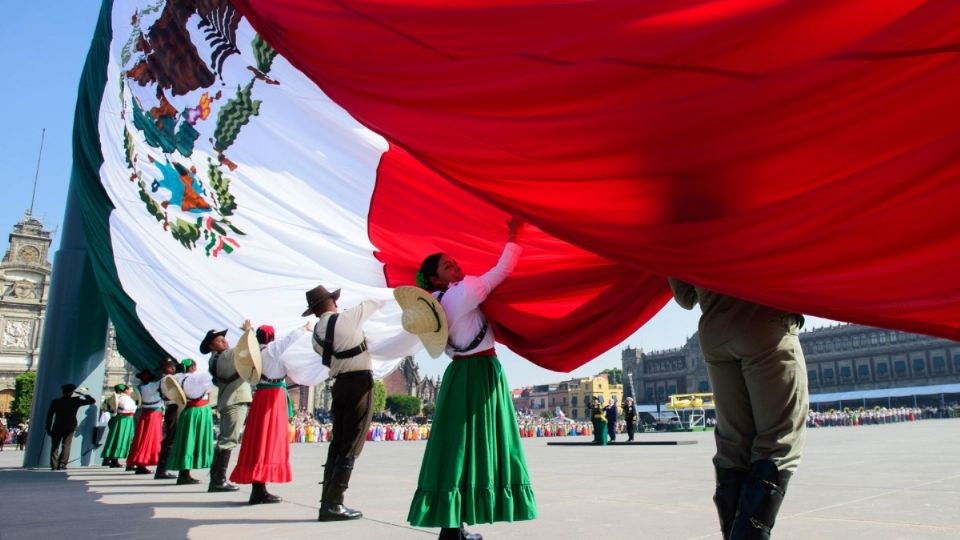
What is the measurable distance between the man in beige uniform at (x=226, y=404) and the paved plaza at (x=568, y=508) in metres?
0.25

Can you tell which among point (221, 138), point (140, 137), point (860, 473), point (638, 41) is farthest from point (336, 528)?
point (860, 473)

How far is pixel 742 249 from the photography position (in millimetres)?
2135

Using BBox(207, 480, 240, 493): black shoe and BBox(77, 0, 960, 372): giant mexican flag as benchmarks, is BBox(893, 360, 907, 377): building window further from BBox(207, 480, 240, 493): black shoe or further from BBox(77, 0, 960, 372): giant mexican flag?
BBox(77, 0, 960, 372): giant mexican flag

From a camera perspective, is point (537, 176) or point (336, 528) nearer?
point (537, 176)

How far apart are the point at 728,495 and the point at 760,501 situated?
0.23 metres

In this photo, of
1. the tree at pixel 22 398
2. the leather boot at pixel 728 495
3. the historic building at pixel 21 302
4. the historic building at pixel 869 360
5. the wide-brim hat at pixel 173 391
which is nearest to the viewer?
the leather boot at pixel 728 495

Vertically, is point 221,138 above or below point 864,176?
above

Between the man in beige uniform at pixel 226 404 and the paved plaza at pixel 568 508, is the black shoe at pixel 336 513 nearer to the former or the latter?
the paved plaza at pixel 568 508

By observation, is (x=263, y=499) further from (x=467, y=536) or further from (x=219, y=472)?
(x=467, y=536)

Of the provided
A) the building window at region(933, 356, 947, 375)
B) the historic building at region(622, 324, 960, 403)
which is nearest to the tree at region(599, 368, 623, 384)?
the historic building at region(622, 324, 960, 403)

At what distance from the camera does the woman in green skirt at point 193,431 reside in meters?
7.45

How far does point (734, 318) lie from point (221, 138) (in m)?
3.70

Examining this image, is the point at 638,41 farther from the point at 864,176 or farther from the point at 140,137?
the point at 140,137

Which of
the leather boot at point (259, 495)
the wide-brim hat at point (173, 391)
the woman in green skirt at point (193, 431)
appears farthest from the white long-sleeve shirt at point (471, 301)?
the wide-brim hat at point (173, 391)
